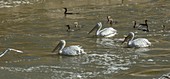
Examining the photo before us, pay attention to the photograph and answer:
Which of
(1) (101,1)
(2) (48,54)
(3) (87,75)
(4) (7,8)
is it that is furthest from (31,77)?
(1) (101,1)

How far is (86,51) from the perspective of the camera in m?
14.2

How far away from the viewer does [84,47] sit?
14898 mm

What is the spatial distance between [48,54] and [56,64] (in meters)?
1.56

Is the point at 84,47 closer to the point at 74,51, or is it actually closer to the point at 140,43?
the point at 74,51

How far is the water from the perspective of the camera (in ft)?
36.9

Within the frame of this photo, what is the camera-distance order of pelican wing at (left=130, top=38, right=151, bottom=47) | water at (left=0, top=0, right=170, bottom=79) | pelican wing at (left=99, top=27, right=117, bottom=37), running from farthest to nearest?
pelican wing at (left=99, top=27, right=117, bottom=37)
pelican wing at (left=130, top=38, right=151, bottom=47)
water at (left=0, top=0, right=170, bottom=79)

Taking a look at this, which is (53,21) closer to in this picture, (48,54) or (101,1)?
(48,54)

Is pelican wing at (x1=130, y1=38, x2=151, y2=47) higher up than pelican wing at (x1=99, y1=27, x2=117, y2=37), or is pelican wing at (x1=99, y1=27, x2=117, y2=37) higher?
pelican wing at (x1=130, y1=38, x2=151, y2=47)

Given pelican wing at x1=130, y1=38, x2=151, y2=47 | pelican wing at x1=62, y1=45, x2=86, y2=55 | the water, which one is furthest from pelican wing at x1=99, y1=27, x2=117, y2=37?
pelican wing at x1=62, y1=45, x2=86, y2=55

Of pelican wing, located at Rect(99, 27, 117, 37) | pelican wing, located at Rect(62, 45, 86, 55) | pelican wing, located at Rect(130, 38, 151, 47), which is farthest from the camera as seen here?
pelican wing, located at Rect(99, 27, 117, 37)

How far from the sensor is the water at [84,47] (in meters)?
11.3

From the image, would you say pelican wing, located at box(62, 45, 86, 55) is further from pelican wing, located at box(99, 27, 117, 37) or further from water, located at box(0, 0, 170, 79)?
pelican wing, located at box(99, 27, 117, 37)

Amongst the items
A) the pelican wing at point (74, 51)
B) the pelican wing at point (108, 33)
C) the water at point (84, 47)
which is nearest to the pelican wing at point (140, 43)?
the water at point (84, 47)

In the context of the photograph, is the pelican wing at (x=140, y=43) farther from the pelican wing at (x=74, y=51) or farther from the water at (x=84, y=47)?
the pelican wing at (x=74, y=51)
